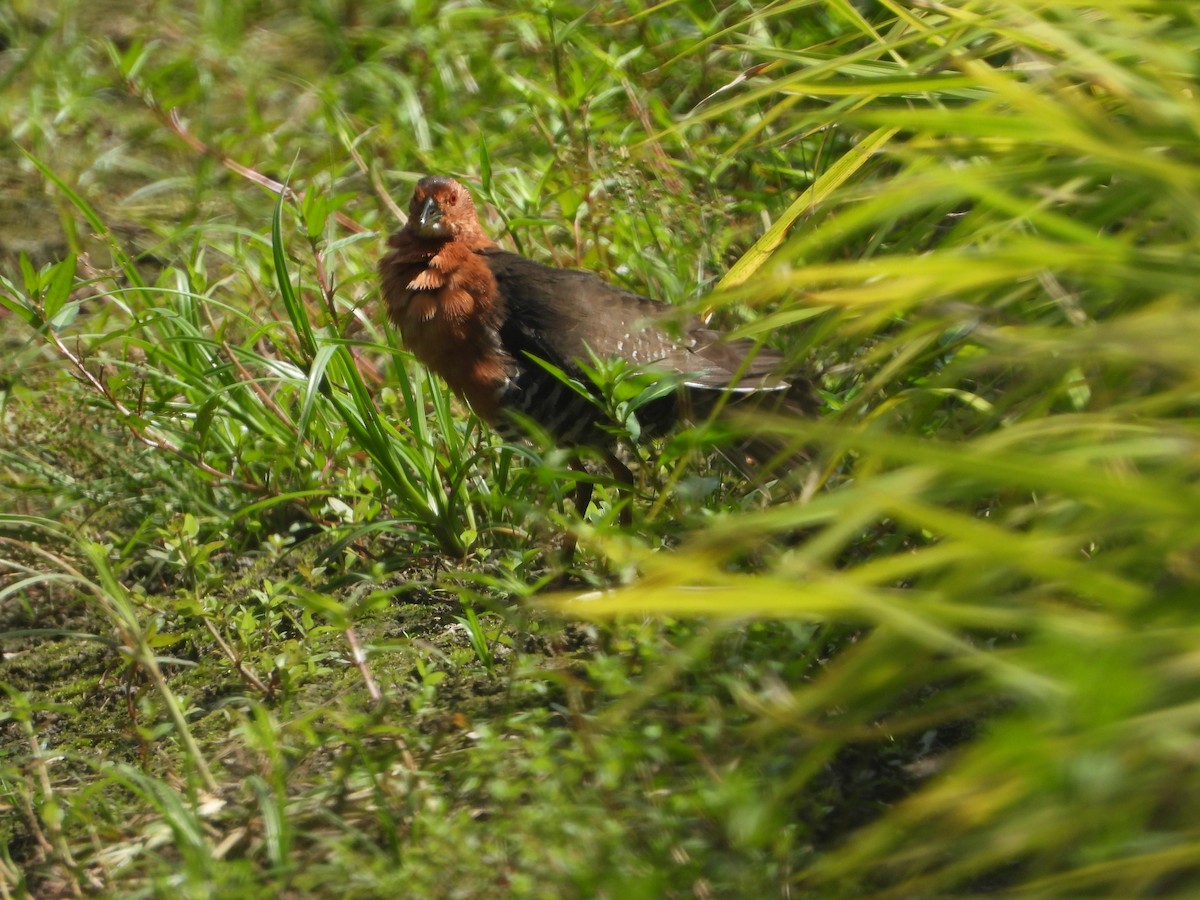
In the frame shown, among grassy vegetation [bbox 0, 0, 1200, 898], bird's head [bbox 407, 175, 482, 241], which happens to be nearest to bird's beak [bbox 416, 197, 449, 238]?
bird's head [bbox 407, 175, 482, 241]

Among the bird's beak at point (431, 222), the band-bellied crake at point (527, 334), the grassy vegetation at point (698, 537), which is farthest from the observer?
the bird's beak at point (431, 222)

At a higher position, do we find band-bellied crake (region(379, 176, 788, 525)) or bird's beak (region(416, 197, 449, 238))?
bird's beak (region(416, 197, 449, 238))

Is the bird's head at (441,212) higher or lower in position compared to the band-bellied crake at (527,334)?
higher

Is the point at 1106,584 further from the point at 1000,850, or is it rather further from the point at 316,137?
the point at 316,137

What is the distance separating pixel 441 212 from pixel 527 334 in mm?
549

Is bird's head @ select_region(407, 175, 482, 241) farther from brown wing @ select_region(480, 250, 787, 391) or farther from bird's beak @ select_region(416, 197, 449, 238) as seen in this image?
brown wing @ select_region(480, 250, 787, 391)

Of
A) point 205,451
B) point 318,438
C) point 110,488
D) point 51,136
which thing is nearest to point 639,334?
point 318,438

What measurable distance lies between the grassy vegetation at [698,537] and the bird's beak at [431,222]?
21 centimetres

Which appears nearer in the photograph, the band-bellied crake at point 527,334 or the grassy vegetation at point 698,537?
the grassy vegetation at point 698,537

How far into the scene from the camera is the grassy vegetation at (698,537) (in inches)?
71.6

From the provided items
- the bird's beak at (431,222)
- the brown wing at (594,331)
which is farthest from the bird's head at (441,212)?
the brown wing at (594,331)

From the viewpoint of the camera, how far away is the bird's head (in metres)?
4.57

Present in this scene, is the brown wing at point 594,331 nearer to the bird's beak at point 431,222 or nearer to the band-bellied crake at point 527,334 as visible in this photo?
the band-bellied crake at point 527,334

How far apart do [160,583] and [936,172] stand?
2867mm
